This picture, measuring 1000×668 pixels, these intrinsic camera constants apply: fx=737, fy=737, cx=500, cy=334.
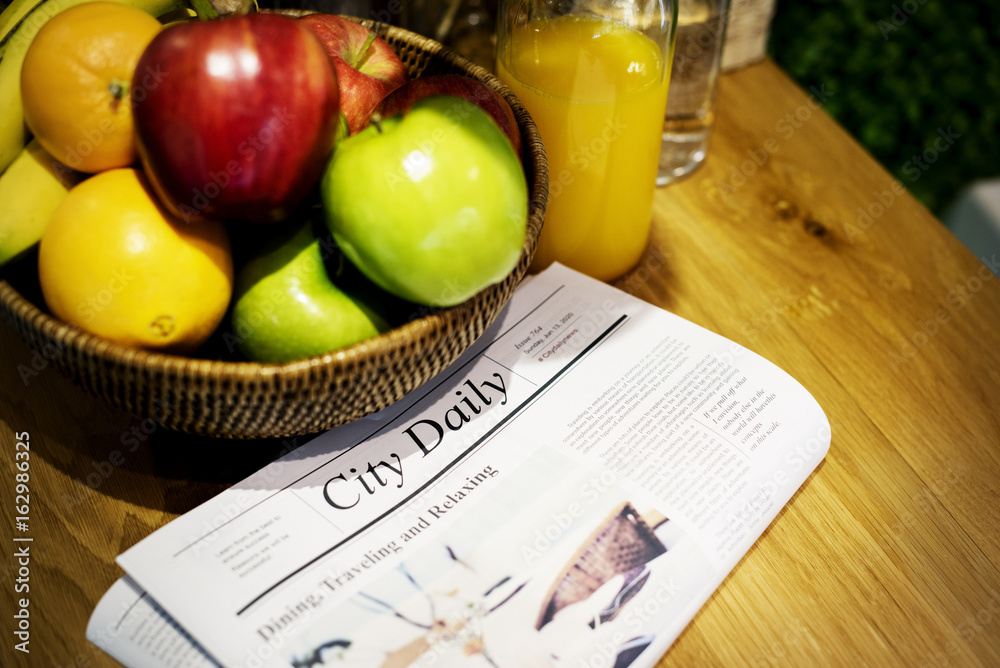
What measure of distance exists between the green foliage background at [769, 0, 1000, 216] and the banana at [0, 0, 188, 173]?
4.44ft

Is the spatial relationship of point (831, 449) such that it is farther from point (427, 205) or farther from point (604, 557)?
point (427, 205)

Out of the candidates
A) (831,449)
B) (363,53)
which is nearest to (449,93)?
(363,53)

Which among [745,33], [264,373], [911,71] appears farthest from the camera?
[911,71]

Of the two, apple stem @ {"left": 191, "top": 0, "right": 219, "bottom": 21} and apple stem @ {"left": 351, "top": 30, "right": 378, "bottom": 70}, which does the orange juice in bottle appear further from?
apple stem @ {"left": 191, "top": 0, "right": 219, "bottom": 21}

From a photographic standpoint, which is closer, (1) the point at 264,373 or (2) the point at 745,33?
(1) the point at 264,373

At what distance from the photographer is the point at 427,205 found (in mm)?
407

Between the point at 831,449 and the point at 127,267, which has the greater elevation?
the point at 127,267

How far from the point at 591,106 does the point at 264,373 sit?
324mm

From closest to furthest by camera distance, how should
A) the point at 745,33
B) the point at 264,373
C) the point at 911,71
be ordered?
the point at 264,373, the point at 745,33, the point at 911,71

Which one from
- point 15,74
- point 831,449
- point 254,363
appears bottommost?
point 831,449

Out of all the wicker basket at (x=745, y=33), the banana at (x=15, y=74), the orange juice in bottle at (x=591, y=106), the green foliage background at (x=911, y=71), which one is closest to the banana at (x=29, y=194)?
the banana at (x=15, y=74)

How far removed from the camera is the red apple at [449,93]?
0.49 m

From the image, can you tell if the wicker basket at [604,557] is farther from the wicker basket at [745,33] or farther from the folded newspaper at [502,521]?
the wicker basket at [745,33]

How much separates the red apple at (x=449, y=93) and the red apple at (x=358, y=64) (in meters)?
0.02
